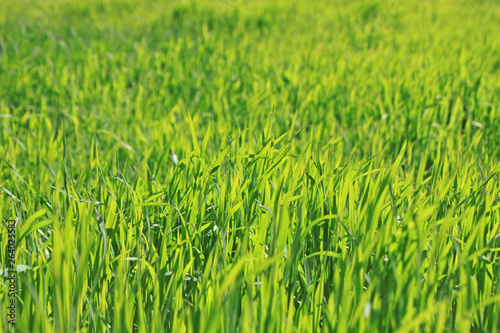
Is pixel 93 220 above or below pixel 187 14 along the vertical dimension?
below

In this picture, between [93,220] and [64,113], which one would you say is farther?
[64,113]

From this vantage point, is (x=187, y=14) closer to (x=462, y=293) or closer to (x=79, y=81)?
(x=79, y=81)

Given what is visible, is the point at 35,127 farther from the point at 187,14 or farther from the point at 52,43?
the point at 187,14

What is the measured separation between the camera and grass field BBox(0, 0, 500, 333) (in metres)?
0.84

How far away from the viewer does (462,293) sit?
732mm

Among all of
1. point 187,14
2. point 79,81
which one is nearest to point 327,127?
point 79,81

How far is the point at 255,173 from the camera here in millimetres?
1256

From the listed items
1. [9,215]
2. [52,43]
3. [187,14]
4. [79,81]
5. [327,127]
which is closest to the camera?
[9,215]

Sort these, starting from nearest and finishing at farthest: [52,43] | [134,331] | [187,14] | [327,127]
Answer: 1. [134,331]
2. [327,127]
3. [52,43]
4. [187,14]

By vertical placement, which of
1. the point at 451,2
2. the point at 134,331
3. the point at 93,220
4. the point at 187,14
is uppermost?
the point at 451,2

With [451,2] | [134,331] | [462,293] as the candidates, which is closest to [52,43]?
[134,331]

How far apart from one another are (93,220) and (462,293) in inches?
33.9

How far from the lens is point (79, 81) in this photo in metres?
2.90

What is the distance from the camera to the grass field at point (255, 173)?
2.77 ft
